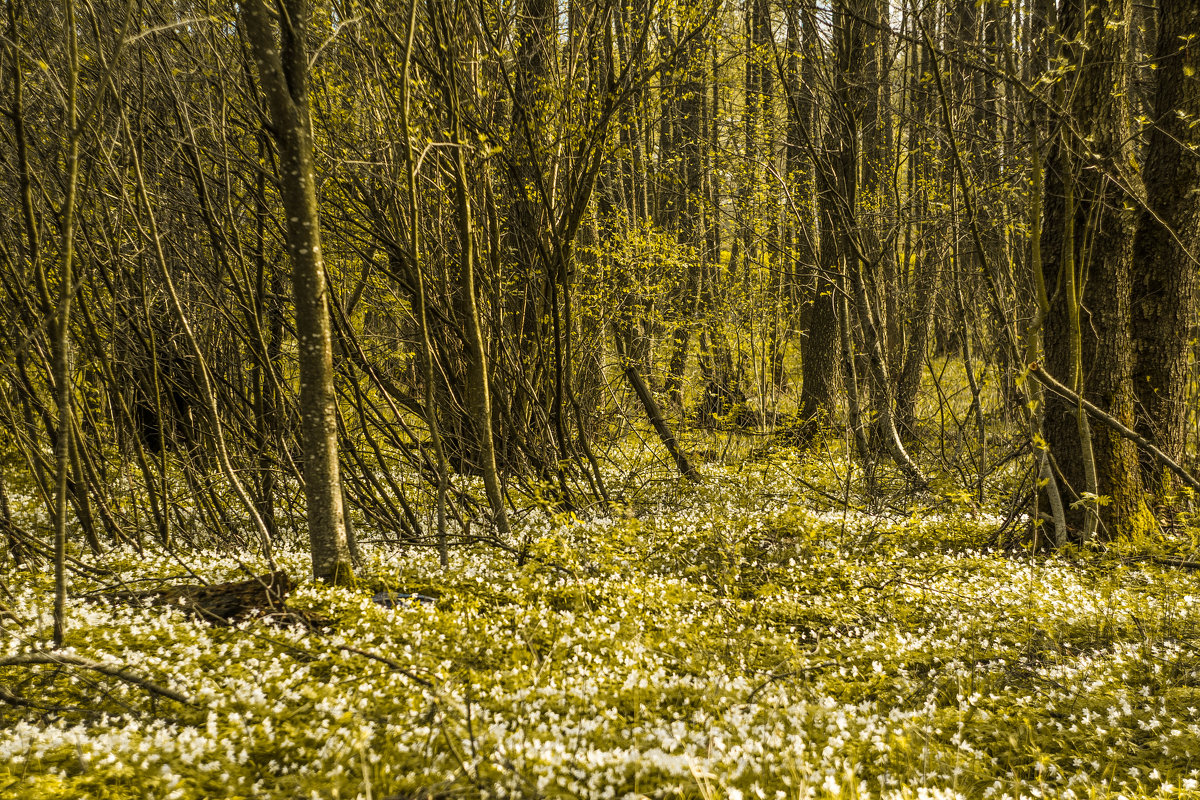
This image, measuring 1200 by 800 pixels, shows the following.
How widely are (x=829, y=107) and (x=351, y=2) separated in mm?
6700

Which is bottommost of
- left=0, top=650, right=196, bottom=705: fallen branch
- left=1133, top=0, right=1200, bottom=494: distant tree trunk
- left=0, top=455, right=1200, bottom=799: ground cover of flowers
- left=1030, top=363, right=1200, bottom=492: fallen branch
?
left=0, top=455, right=1200, bottom=799: ground cover of flowers

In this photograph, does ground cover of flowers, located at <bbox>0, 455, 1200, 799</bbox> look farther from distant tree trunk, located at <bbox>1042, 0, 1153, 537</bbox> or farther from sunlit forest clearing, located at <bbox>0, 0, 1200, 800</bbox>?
distant tree trunk, located at <bbox>1042, 0, 1153, 537</bbox>

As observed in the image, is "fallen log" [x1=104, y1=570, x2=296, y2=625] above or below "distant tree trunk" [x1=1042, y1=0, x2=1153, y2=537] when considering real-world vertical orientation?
below

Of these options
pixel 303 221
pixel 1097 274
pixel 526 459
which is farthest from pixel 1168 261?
pixel 303 221

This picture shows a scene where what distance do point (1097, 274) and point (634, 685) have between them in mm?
6008

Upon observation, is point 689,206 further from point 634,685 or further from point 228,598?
point 634,685

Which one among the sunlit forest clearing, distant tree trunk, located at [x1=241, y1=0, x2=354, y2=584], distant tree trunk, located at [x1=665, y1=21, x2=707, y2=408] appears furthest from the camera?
distant tree trunk, located at [x1=665, y1=21, x2=707, y2=408]

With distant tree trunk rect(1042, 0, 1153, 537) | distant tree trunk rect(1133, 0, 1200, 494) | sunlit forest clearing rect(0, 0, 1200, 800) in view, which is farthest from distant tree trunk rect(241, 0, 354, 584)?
distant tree trunk rect(1133, 0, 1200, 494)

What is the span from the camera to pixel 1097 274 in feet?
21.2

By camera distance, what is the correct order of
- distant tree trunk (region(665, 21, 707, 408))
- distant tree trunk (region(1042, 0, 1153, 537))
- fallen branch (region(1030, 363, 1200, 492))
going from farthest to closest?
distant tree trunk (region(665, 21, 707, 408))
distant tree trunk (region(1042, 0, 1153, 537))
fallen branch (region(1030, 363, 1200, 492))

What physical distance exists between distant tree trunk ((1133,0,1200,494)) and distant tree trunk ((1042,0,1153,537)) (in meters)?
0.15

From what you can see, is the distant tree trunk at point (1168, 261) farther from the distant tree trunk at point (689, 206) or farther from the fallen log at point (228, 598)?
the fallen log at point (228, 598)

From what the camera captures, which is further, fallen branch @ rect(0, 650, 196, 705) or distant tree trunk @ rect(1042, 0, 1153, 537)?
distant tree trunk @ rect(1042, 0, 1153, 537)

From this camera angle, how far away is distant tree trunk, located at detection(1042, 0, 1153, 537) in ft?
20.2
